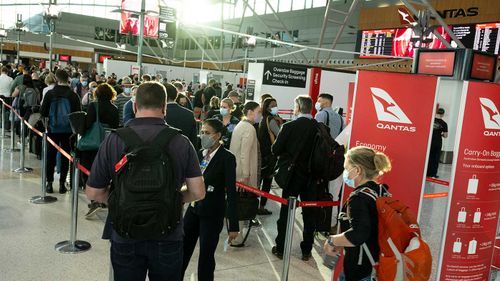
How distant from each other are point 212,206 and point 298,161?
69.0 inches

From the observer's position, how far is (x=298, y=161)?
5.11 m

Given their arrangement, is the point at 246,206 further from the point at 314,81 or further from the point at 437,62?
the point at 314,81

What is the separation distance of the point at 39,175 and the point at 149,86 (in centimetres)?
639

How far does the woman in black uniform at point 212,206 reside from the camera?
3.62m

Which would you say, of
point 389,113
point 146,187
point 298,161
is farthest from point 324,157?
point 146,187

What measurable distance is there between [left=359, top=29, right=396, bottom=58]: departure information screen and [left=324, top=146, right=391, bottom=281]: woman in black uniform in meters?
20.0

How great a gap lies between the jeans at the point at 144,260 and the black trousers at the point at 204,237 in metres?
1.06

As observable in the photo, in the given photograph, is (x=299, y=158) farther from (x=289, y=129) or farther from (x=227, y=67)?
(x=227, y=67)

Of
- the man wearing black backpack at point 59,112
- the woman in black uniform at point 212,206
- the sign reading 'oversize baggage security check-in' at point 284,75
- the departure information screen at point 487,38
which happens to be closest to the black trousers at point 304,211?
the woman in black uniform at point 212,206

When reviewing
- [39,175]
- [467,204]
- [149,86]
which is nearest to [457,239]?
[467,204]

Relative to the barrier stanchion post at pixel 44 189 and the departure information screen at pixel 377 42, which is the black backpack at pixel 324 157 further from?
the departure information screen at pixel 377 42

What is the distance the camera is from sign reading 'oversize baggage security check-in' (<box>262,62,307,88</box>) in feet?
41.4

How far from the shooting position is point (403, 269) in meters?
2.77

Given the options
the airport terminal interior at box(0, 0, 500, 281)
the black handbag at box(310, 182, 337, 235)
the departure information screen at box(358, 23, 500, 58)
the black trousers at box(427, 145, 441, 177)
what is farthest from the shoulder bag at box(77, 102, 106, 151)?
the departure information screen at box(358, 23, 500, 58)
